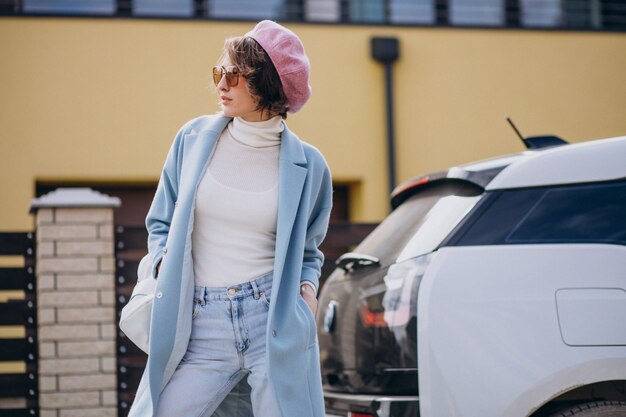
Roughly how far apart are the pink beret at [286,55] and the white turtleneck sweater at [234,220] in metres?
0.18

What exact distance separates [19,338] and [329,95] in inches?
189

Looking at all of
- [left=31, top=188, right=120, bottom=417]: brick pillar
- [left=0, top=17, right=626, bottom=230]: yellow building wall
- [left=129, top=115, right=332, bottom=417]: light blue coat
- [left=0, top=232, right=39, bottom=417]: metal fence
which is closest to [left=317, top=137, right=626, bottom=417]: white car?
[left=129, top=115, right=332, bottom=417]: light blue coat

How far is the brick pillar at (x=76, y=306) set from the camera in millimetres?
6152

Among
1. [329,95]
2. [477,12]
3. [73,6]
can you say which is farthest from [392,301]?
[477,12]

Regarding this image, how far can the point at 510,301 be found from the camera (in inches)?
142

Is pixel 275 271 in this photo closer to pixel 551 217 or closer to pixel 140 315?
pixel 140 315

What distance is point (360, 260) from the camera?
171 inches

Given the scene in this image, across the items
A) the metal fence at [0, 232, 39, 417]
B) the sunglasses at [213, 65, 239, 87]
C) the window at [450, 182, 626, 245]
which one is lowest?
the metal fence at [0, 232, 39, 417]

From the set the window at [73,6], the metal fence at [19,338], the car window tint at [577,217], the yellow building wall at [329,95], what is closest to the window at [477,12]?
the yellow building wall at [329,95]

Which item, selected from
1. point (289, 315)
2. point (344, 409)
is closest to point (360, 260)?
point (344, 409)

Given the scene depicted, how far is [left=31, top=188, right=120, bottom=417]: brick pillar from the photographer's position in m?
6.15

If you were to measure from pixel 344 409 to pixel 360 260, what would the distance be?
668mm

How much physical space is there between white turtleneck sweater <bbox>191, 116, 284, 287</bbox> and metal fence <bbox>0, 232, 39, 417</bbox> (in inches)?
140

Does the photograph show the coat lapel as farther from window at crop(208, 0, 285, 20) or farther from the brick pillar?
window at crop(208, 0, 285, 20)
